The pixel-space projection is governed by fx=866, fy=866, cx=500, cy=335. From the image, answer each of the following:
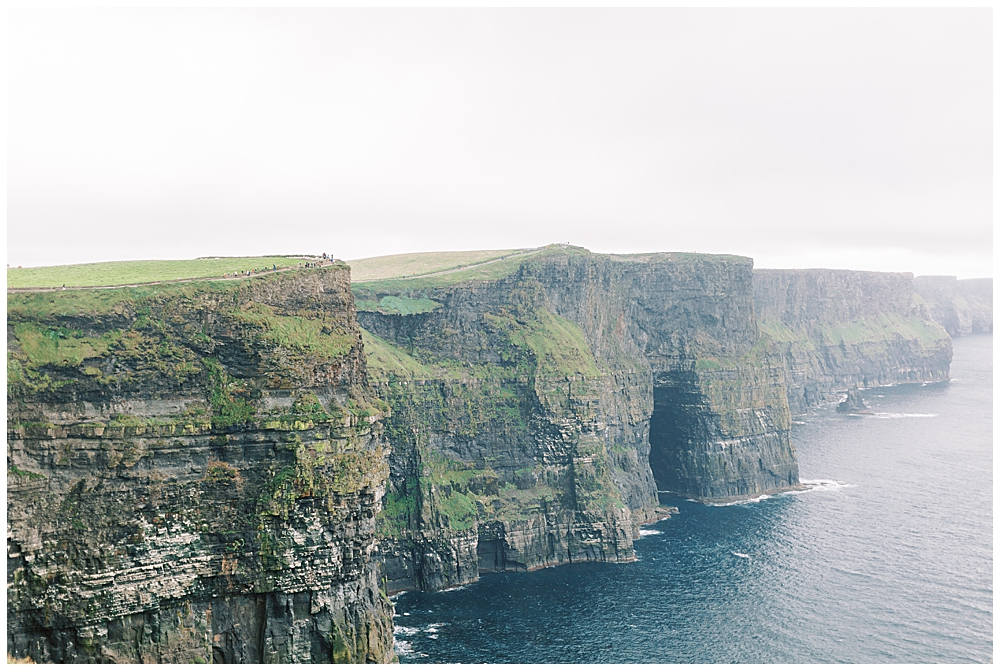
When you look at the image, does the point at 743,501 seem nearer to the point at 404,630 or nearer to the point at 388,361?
the point at 388,361

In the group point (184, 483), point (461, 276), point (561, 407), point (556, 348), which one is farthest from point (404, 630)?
point (461, 276)

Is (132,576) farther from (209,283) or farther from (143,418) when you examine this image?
(209,283)

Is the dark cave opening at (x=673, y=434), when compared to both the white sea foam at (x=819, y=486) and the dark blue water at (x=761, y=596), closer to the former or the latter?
the dark blue water at (x=761, y=596)

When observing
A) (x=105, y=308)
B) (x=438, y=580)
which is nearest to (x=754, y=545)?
(x=438, y=580)

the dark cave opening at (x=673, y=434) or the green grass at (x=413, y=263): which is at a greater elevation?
the green grass at (x=413, y=263)

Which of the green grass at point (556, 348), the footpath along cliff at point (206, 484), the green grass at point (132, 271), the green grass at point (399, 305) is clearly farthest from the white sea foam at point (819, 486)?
the green grass at point (132, 271)
